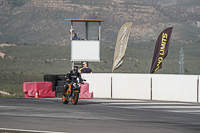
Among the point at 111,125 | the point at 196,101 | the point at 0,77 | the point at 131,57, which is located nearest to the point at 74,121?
the point at 111,125

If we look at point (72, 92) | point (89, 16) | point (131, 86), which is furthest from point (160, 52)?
point (89, 16)

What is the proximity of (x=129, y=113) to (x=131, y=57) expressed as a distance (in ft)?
310

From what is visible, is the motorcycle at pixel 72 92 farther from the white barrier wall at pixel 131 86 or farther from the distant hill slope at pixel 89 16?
the distant hill slope at pixel 89 16

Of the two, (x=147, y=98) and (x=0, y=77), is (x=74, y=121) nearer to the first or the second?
(x=147, y=98)

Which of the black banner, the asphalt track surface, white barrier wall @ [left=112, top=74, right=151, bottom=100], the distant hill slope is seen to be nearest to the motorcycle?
the asphalt track surface

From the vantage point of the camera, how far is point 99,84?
77.0ft

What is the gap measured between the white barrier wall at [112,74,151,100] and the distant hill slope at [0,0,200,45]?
408 feet

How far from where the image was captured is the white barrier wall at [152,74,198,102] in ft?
70.1

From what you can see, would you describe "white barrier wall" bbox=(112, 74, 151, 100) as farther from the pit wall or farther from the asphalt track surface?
the asphalt track surface

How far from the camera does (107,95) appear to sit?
23297 millimetres

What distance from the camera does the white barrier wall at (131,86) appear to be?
2236cm

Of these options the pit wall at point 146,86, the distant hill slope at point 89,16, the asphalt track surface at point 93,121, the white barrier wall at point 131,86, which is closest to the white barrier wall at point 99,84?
the pit wall at point 146,86

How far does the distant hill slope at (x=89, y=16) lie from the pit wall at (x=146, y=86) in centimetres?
12402

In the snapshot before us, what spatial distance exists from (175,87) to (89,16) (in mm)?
155819
